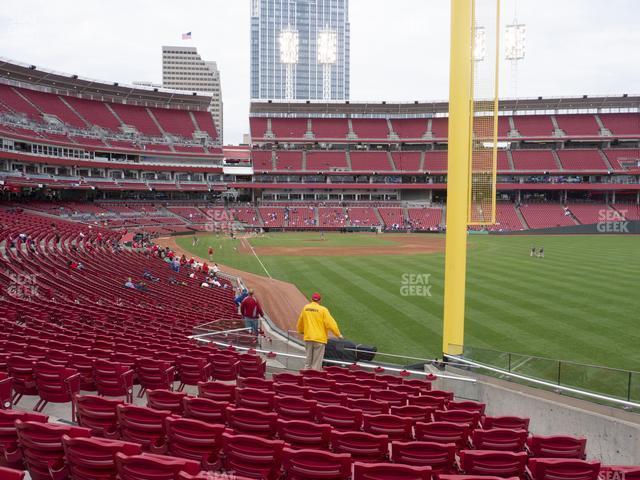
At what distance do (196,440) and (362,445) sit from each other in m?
1.67

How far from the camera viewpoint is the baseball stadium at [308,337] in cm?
465

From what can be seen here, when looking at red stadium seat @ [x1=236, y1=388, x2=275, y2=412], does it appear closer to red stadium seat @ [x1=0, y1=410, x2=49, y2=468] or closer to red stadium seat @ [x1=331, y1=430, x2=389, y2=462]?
red stadium seat @ [x1=331, y1=430, x2=389, y2=462]

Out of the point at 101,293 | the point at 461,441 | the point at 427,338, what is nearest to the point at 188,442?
the point at 461,441

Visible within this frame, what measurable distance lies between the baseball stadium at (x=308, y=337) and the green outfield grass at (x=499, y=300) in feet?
0.52

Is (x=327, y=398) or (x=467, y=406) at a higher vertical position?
(x=327, y=398)

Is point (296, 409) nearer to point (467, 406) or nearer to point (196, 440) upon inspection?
point (196, 440)

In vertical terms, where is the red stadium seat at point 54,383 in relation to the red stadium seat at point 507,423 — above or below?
above

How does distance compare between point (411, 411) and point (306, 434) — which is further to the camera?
point (411, 411)

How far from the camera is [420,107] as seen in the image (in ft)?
270

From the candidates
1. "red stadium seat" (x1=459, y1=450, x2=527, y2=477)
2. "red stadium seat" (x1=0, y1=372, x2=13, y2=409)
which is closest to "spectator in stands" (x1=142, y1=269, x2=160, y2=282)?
"red stadium seat" (x1=0, y1=372, x2=13, y2=409)

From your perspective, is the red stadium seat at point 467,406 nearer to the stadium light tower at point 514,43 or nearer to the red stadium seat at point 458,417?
the red stadium seat at point 458,417

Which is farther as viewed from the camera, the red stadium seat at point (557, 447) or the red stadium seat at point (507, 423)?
the red stadium seat at point (507, 423)

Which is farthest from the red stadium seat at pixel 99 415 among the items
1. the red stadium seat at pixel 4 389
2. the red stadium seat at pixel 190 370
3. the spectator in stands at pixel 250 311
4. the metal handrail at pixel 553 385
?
the spectator in stands at pixel 250 311

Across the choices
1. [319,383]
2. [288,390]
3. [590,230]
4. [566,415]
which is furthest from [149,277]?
[590,230]
